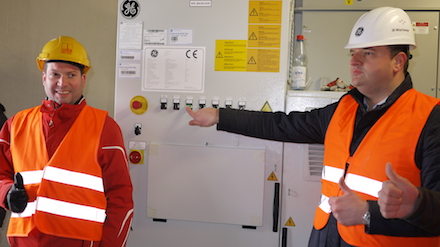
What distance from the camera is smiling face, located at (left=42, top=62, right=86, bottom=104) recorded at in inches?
63.1

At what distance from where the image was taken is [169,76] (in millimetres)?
2223

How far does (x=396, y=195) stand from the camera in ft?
3.47

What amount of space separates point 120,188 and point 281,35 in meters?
1.23

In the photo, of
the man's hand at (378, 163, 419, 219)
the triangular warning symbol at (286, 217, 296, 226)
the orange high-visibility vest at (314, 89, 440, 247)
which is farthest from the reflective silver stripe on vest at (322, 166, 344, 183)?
the triangular warning symbol at (286, 217, 296, 226)


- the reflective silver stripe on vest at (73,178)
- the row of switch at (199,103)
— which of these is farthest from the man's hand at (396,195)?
the row of switch at (199,103)

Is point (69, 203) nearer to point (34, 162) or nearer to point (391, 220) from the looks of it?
point (34, 162)

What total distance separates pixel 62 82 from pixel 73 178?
1.36 ft

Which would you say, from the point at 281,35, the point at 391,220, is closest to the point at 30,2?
the point at 281,35

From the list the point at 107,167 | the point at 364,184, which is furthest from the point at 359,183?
the point at 107,167

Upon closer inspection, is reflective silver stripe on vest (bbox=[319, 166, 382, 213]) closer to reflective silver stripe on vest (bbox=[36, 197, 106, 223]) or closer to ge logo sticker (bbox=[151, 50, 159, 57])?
reflective silver stripe on vest (bbox=[36, 197, 106, 223])

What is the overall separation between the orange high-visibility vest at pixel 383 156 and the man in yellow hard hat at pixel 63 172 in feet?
2.89

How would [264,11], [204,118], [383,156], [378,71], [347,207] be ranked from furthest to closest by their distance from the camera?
[264,11] < [204,118] < [378,71] < [383,156] < [347,207]

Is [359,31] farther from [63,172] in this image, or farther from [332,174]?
[63,172]

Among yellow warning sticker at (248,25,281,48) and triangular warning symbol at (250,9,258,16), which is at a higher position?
triangular warning symbol at (250,9,258,16)
